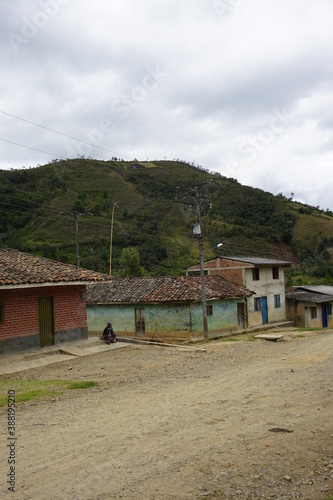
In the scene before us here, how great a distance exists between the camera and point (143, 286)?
90.6 feet

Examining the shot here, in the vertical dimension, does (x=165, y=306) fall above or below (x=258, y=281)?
below

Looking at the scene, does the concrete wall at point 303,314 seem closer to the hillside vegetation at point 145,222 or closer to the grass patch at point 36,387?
the hillside vegetation at point 145,222

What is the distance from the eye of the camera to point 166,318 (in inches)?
996

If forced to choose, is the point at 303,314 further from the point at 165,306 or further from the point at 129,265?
the point at 129,265

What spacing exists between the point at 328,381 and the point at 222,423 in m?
4.26

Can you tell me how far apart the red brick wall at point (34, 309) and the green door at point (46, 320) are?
0.50ft

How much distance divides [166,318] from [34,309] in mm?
10222

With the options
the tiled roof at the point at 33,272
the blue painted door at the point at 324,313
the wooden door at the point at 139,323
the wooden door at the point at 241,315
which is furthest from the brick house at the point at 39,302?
the blue painted door at the point at 324,313

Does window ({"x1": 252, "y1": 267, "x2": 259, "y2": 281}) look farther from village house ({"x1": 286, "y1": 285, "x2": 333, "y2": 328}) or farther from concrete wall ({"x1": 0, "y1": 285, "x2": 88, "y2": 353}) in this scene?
concrete wall ({"x1": 0, "y1": 285, "x2": 88, "y2": 353})

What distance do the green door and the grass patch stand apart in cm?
472

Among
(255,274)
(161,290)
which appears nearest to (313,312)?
(255,274)

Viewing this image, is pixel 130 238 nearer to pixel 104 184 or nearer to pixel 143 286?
pixel 104 184

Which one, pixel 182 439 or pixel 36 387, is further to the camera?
pixel 36 387

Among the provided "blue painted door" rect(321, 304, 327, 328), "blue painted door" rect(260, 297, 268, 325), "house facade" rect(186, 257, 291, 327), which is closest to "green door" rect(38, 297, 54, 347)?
"house facade" rect(186, 257, 291, 327)
